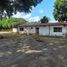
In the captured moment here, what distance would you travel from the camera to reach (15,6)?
3294 cm

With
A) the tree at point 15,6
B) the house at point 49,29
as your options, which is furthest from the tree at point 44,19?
the tree at point 15,6

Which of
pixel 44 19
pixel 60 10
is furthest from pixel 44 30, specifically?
pixel 44 19

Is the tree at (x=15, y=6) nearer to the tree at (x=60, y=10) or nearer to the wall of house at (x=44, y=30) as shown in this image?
the wall of house at (x=44, y=30)

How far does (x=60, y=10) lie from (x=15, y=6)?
2579 cm

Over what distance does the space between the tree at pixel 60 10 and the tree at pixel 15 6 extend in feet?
74.0

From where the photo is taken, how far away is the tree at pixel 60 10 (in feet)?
181

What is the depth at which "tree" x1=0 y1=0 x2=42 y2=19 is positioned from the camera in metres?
31.4

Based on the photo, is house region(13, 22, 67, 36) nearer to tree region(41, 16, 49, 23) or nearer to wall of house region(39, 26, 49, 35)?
wall of house region(39, 26, 49, 35)

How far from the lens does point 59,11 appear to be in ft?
187

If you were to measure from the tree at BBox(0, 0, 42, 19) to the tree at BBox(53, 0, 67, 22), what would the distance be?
22567mm

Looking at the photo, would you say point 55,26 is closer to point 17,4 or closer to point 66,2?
point 66,2

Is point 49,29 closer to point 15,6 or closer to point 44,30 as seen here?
point 44,30

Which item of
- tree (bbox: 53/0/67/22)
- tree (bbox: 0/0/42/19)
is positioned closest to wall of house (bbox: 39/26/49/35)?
tree (bbox: 53/0/67/22)

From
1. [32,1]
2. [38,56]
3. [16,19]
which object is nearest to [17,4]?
[32,1]
